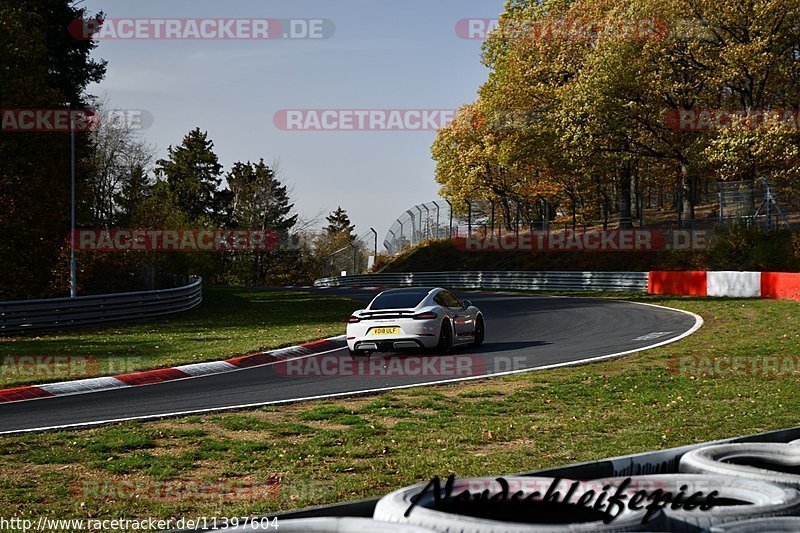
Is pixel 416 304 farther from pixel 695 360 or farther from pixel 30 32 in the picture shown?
pixel 30 32

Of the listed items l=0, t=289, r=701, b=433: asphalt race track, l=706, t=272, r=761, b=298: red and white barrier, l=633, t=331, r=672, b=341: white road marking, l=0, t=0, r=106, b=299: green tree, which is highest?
l=0, t=0, r=106, b=299: green tree

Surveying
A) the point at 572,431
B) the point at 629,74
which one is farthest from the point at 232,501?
the point at 629,74

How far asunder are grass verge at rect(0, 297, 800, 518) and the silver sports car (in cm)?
337

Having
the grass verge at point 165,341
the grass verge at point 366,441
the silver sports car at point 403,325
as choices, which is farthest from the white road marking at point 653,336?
the grass verge at point 165,341

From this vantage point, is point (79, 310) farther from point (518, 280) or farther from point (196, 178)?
point (196, 178)

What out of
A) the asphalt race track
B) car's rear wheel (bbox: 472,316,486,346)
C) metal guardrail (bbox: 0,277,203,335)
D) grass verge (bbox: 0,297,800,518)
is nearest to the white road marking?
the asphalt race track

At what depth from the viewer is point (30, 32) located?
3189 centimetres

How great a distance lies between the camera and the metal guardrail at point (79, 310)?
926 inches

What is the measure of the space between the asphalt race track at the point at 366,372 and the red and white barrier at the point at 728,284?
617cm

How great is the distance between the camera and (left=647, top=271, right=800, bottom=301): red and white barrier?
1160 inches

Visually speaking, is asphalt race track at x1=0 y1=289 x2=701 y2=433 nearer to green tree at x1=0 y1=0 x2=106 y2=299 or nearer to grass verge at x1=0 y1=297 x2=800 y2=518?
grass verge at x1=0 y1=297 x2=800 y2=518

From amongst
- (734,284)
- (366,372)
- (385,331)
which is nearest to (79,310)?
(385,331)

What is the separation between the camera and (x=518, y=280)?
48.3 m

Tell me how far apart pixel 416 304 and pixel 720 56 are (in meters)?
30.4
